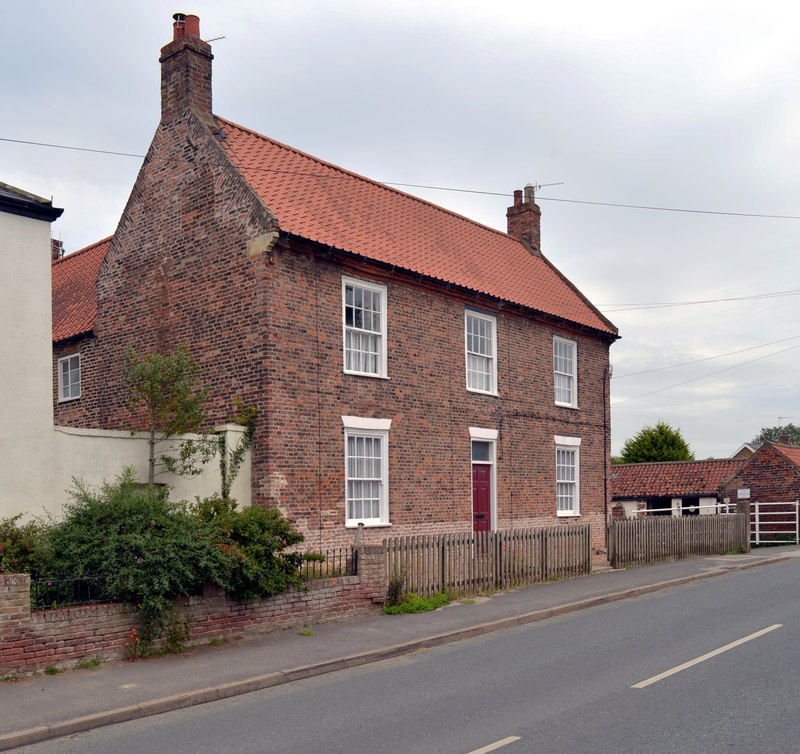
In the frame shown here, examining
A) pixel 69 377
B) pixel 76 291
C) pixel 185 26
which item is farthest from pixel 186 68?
pixel 69 377

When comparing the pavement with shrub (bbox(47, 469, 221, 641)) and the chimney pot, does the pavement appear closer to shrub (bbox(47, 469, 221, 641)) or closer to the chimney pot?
shrub (bbox(47, 469, 221, 641))

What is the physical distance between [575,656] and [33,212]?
9682mm

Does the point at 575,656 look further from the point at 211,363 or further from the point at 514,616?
the point at 211,363

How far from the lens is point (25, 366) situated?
12.0 m

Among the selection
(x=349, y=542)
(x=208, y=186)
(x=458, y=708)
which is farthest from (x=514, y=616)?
(x=208, y=186)

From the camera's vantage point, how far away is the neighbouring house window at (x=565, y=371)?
23.0m

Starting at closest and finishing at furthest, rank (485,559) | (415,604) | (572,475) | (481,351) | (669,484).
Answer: (415,604)
(485,559)
(481,351)
(572,475)
(669,484)

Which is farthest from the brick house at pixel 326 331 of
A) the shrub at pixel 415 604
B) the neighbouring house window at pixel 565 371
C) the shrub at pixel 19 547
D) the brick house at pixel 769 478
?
the brick house at pixel 769 478

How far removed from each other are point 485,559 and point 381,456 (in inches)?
124

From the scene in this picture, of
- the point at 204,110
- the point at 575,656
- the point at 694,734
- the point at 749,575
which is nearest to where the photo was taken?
the point at 694,734

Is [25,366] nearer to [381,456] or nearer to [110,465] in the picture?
[110,465]

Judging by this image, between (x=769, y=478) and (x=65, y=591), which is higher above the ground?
(x=65, y=591)

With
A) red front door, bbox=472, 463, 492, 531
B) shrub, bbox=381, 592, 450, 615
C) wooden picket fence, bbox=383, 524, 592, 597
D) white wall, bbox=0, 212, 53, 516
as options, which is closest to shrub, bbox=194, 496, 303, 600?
shrub, bbox=381, 592, 450, 615

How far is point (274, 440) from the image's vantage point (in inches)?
593
